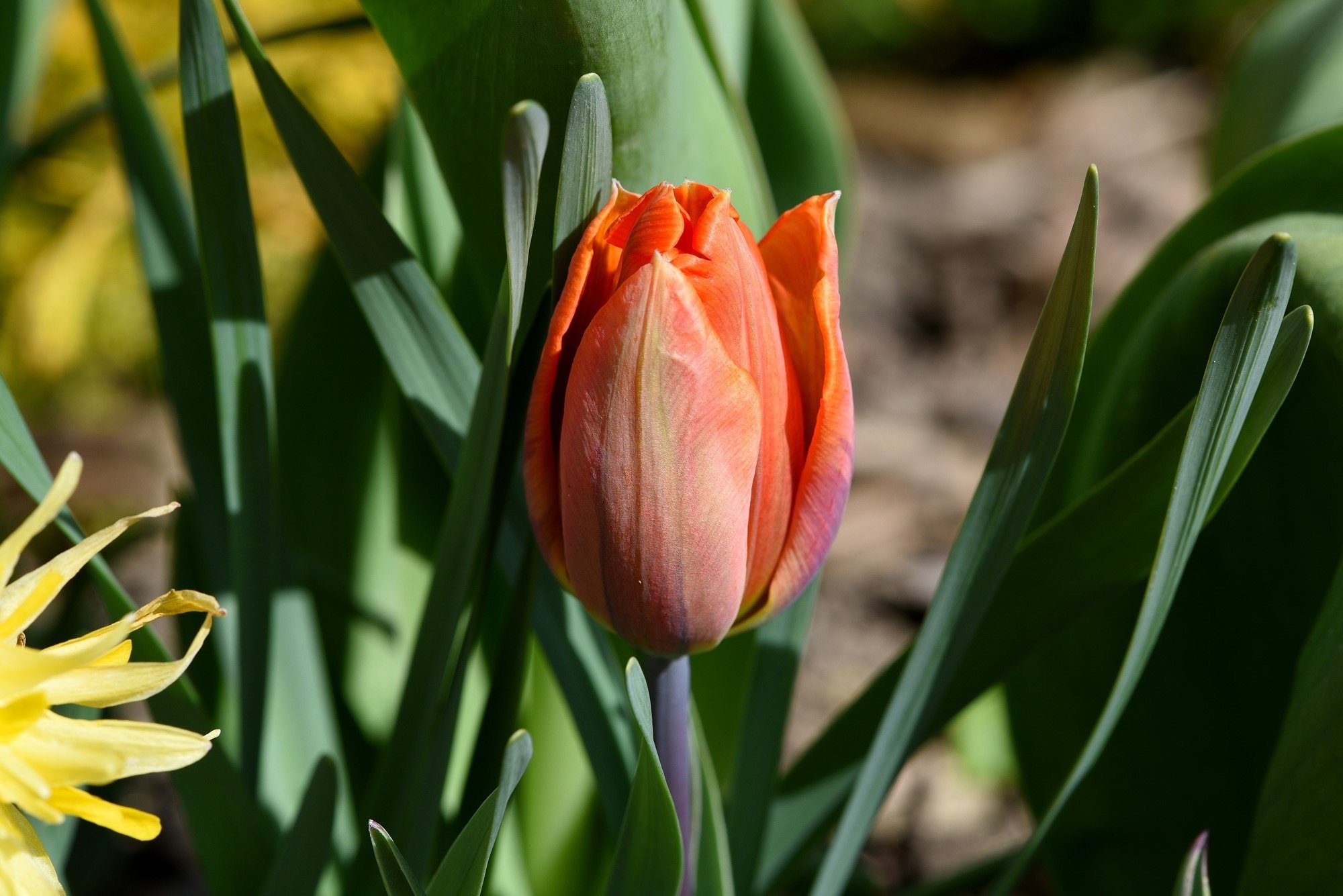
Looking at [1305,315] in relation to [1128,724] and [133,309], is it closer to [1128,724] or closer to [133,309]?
[1128,724]

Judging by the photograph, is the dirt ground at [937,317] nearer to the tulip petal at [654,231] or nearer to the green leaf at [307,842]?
the green leaf at [307,842]

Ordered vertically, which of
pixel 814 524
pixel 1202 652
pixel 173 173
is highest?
pixel 173 173

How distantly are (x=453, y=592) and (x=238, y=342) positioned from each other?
0.15 m

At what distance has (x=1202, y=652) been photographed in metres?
0.55

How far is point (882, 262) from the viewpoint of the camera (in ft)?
7.03

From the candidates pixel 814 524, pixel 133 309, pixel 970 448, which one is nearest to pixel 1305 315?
pixel 814 524

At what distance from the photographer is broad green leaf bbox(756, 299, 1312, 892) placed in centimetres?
38

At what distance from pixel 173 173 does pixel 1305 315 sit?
18.6 inches

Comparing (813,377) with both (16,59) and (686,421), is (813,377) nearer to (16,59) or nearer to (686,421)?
(686,421)

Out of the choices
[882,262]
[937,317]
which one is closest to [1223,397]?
[937,317]

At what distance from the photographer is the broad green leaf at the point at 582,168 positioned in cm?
33

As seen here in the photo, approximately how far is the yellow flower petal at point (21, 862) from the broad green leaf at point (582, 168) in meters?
0.21

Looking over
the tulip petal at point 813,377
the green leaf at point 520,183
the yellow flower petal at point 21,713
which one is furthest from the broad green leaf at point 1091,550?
the yellow flower petal at point 21,713

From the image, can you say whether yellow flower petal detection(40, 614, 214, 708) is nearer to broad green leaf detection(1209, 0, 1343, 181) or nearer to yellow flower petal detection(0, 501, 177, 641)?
yellow flower petal detection(0, 501, 177, 641)
